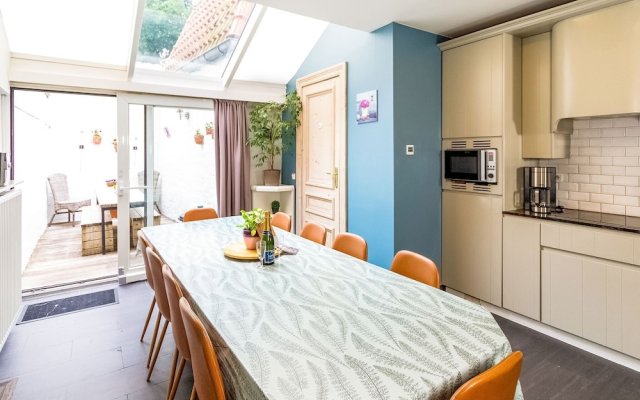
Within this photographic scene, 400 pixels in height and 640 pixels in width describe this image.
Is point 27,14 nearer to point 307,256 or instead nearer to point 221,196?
point 221,196

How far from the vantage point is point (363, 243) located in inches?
90.4

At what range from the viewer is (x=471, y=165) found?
3.22 metres

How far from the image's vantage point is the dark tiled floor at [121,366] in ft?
6.96

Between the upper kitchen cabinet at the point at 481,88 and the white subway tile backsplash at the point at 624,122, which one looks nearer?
the white subway tile backsplash at the point at 624,122

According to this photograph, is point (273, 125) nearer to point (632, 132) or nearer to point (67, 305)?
point (67, 305)

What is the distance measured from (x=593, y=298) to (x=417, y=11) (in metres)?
2.47

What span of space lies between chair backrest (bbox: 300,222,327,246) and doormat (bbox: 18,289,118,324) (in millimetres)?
2076

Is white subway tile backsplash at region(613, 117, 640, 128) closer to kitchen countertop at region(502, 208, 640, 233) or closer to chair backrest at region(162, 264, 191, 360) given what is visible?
kitchen countertop at region(502, 208, 640, 233)

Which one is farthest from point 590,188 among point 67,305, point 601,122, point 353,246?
point 67,305

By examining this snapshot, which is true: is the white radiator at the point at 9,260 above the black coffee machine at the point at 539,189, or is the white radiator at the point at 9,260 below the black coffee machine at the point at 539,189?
below

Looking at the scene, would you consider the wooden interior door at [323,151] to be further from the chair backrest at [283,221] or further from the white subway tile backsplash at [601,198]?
the white subway tile backsplash at [601,198]

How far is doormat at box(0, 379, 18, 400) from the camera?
2.08 metres

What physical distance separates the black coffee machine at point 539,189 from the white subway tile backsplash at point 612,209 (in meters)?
0.33

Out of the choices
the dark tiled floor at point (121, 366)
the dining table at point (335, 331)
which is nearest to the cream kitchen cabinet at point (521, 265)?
the dark tiled floor at point (121, 366)
